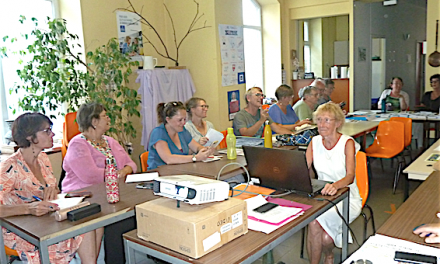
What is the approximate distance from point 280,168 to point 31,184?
1478 millimetres

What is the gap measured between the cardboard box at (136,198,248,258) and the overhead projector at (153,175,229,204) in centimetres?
3

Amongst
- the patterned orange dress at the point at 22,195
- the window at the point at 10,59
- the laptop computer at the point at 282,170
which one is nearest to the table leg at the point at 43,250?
the patterned orange dress at the point at 22,195

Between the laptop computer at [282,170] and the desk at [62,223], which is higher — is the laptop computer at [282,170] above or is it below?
above

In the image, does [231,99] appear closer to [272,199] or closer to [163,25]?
[163,25]

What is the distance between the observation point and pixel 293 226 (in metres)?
1.74

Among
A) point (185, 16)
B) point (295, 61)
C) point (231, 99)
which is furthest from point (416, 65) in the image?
point (185, 16)

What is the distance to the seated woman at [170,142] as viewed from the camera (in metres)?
3.03

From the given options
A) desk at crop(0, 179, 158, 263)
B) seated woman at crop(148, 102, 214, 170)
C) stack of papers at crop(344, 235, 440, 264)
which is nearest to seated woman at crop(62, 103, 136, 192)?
seated woman at crop(148, 102, 214, 170)

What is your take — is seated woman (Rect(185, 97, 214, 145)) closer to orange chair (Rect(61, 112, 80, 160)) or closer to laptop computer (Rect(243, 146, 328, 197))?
orange chair (Rect(61, 112, 80, 160))

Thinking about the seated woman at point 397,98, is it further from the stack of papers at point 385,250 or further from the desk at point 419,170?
the stack of papers at point 385,250

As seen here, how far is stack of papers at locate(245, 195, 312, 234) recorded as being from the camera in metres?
1.71

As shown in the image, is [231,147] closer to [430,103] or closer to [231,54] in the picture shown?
[231,54]

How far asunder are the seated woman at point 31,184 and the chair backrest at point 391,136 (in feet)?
11.8

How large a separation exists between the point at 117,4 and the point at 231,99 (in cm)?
208
